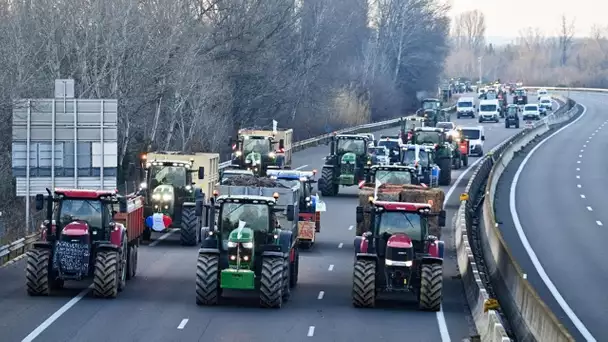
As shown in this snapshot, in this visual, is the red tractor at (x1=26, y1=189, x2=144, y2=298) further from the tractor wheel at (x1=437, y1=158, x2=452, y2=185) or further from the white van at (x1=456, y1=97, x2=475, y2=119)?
the white van at (x1=456, y1=97, x2=475, y2=119)

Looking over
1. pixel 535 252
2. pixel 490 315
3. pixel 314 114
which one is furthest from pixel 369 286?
pixel 314 114

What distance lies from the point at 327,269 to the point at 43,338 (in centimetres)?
1136

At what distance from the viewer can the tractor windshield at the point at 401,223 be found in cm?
2720

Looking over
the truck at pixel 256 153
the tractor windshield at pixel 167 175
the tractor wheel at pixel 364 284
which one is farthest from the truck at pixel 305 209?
the truck at pixel 256 153

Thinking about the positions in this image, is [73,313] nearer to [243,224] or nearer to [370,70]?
[243,224]

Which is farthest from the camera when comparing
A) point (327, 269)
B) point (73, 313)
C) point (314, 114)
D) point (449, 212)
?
point (314, 114)

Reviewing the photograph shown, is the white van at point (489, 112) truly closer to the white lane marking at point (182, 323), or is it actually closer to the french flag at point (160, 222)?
the french flag at point (160, 222)

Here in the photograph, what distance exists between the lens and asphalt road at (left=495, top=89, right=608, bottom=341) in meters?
30.4

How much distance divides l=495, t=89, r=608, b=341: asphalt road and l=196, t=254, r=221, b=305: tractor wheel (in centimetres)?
734

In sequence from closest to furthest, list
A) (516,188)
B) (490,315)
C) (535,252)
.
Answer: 1. (490,315)
2. (535,252)
3. (516,188)

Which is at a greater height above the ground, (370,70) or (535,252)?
(370,70)

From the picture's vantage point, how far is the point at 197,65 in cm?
6506

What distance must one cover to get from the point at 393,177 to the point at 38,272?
1694 cm

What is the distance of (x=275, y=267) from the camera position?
26.0 metres
